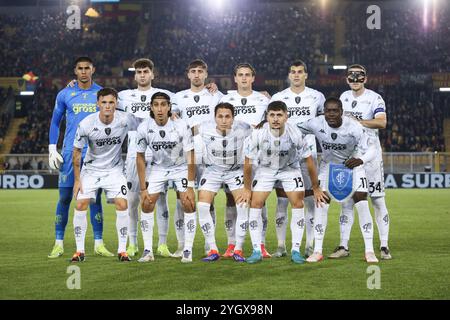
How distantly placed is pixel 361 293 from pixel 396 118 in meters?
30.4

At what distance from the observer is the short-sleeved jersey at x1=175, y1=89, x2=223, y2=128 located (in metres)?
10.2

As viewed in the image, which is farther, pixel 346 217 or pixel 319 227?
pixel 346 217

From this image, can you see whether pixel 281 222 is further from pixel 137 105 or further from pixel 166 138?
pixel 137 105

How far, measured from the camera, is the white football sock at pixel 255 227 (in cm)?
920

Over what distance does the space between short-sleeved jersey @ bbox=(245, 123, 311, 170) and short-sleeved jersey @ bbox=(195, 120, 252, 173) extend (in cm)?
29

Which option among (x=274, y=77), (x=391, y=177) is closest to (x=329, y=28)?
(x=274, y=77)

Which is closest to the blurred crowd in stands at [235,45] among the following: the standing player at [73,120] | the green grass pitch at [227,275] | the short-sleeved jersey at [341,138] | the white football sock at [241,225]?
the green grass pitch at [227,275]

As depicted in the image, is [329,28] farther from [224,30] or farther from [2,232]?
[2,232]

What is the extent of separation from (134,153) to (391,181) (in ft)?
69.4

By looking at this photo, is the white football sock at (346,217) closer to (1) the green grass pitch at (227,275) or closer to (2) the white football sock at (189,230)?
(1) the green grass pitch at (227,275)

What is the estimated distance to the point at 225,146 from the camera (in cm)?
949

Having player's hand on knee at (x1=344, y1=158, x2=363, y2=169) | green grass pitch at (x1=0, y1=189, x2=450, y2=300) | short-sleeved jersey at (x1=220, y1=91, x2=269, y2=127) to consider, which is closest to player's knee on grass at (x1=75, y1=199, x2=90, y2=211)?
green grass pitch at (x1=0, y1=189, x2=450, y2=300)

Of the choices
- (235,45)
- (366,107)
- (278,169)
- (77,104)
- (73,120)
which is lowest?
(278,169)

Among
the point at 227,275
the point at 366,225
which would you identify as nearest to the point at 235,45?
the point at 366,225
